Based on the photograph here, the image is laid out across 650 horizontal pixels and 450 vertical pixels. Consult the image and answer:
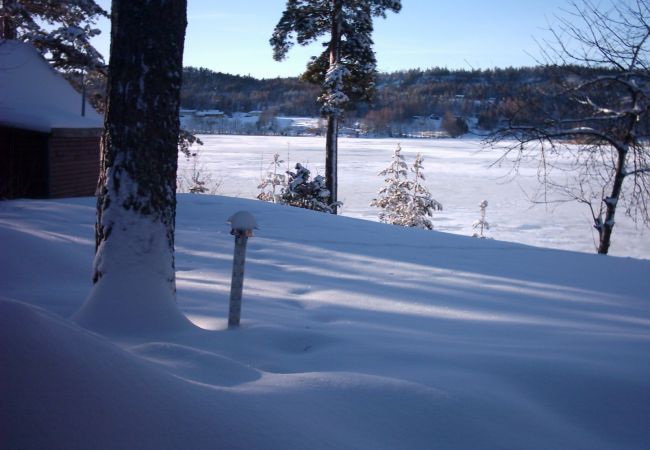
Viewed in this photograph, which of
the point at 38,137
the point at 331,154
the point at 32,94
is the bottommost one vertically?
the point at 38,137

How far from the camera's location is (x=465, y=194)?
3253 cm

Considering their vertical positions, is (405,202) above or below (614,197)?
below

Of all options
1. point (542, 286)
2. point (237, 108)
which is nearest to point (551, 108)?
point (542, 286)

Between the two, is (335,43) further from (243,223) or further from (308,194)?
(243,223)

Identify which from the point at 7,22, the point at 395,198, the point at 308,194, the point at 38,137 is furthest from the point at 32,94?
the point at 395,198

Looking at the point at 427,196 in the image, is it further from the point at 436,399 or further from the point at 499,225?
the point at 436,399

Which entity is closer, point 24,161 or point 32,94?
point 24,161

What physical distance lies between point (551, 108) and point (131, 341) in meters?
8.47

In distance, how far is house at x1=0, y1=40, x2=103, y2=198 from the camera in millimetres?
14344

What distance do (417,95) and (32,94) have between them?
4737 cm

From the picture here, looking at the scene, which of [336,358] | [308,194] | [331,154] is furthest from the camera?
[331,154]

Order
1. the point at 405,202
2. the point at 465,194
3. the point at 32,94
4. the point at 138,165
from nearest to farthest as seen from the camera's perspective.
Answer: the point at 138,165 → the point at 32,94 → the point at 405,202 → the point at 465,194

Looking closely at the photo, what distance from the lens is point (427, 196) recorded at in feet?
94.6

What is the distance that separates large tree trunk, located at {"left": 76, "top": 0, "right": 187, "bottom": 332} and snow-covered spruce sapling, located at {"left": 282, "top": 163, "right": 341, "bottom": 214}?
13.7 meters
